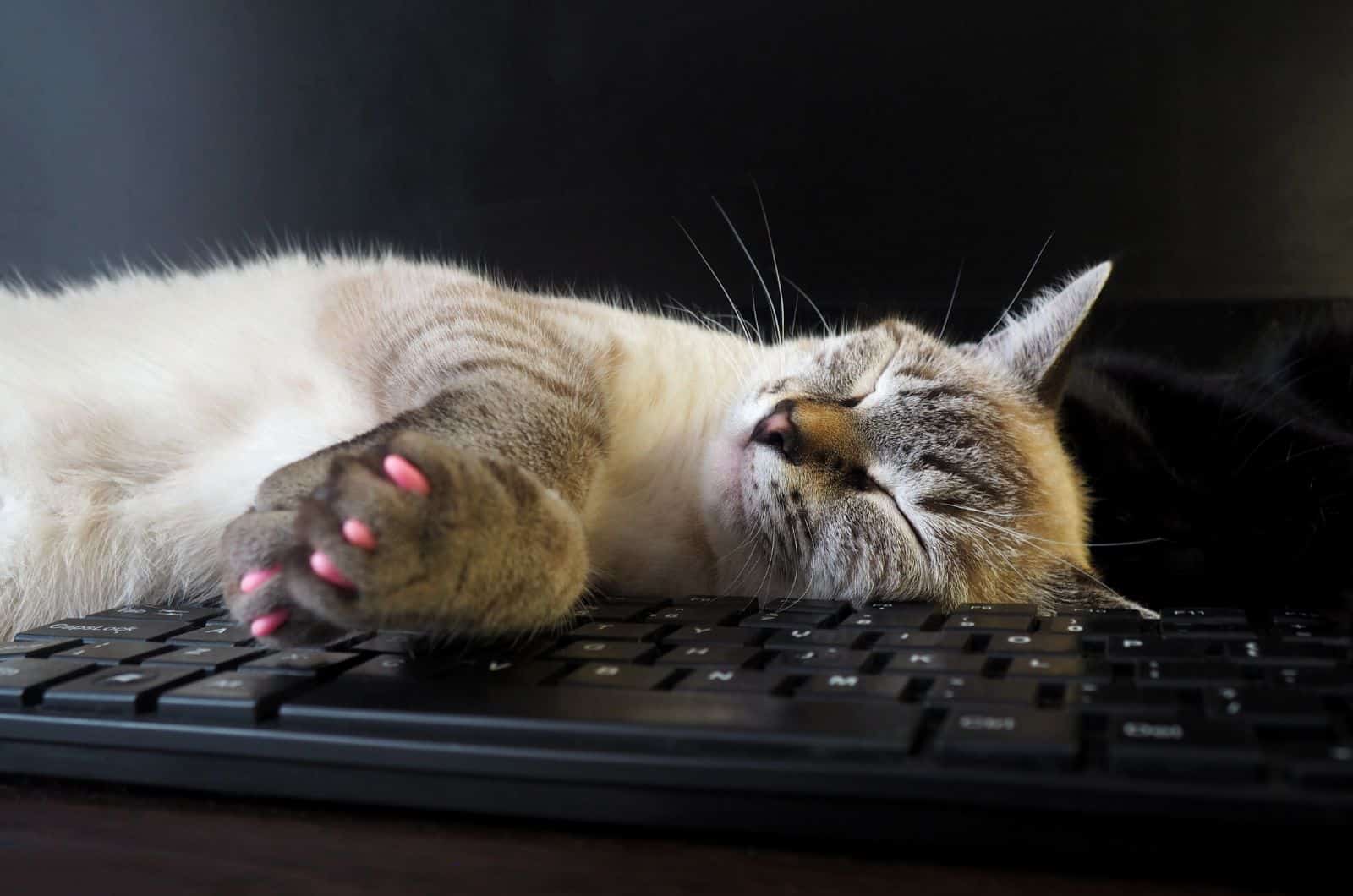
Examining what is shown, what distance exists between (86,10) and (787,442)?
153cm

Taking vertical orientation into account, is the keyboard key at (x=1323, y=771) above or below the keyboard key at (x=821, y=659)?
below

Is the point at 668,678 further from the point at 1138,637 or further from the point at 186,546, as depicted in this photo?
the point at 186,546

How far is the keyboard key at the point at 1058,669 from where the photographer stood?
0.65 meters

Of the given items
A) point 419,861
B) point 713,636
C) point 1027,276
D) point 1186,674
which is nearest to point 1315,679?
point 1186,674

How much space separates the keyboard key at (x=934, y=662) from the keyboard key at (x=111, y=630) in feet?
1.84

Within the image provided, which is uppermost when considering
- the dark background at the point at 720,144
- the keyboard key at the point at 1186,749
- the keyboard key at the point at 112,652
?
the dark background at the point at 720,144

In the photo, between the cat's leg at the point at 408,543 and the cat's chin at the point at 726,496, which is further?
the cat's chin at the point at 726,496

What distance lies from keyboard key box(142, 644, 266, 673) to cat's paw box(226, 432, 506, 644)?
0.10 ft

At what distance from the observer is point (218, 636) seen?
0.86 metres

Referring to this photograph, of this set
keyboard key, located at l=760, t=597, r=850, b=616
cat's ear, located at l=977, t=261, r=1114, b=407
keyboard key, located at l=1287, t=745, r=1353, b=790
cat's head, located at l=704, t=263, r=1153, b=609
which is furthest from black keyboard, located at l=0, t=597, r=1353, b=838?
cat's ear, located at l=977, t=261, r=1114, b=407

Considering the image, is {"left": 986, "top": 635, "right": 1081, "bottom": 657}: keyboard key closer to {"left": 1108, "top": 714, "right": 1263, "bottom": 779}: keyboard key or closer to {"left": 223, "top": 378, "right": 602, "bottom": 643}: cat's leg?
{"left": 1108, "top": 714, "right": 1263, "bottom": 779}: keyboard key

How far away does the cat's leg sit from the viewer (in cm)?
67

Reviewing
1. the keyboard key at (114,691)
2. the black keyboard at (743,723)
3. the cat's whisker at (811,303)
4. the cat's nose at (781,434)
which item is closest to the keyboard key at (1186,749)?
the black keyboard at (743,723)

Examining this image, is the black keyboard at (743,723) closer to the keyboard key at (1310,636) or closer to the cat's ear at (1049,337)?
the keyboard key at (1310,636)
